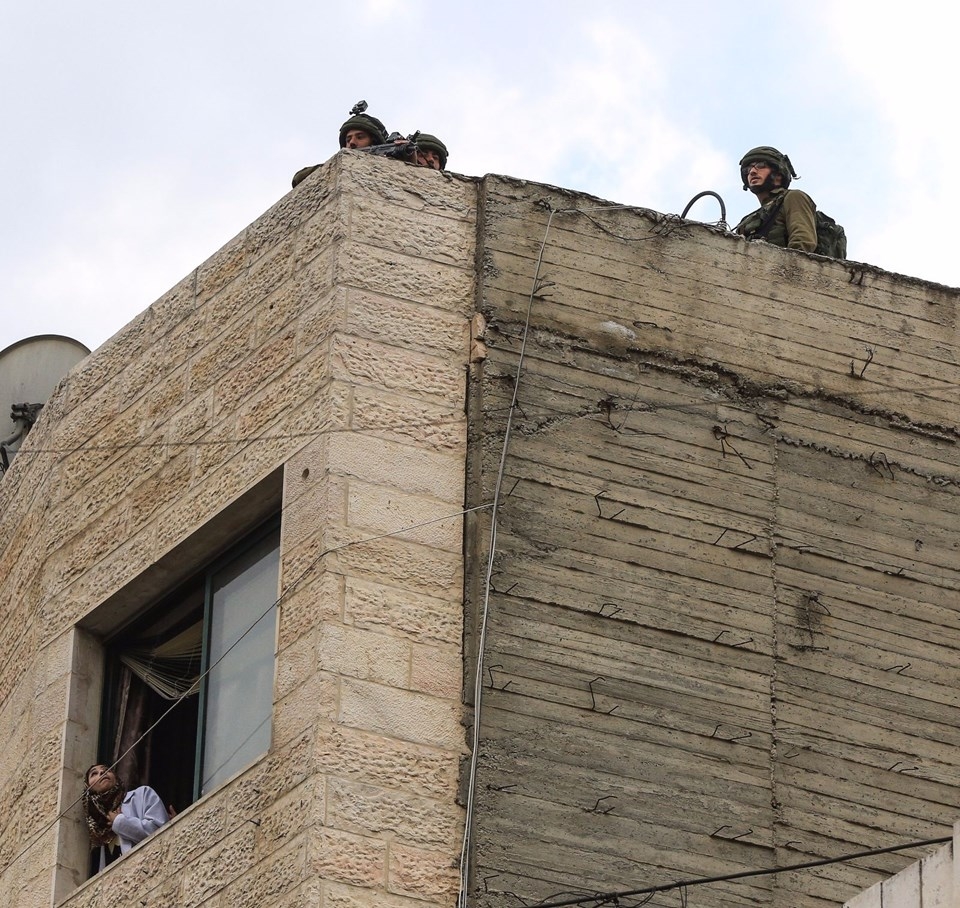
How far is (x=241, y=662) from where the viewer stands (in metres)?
15.0

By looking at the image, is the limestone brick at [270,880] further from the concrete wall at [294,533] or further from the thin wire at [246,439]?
the thin wire at [246,439]

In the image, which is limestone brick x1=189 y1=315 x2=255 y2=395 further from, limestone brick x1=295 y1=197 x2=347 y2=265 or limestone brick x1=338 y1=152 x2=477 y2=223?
limestone brick x1=338 y1=152 x2=477 y2=223

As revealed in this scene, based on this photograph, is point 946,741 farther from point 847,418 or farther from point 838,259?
point 838,259

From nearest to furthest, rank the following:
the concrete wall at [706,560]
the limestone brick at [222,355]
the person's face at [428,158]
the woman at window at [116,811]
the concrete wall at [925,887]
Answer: the concrete wall at [925,887]
the concrete wall at [706,560]
the woman at window at [116,811]
the limestone brick at [222,355]
the person's face at [428,158]

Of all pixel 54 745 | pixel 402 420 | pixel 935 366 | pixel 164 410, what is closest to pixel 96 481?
pixel 164 410

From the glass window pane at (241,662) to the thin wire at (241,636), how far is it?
0.7 inches

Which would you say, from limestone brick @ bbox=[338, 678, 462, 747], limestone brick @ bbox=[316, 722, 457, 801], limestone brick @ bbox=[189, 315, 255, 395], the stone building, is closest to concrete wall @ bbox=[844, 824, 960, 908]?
the stone building

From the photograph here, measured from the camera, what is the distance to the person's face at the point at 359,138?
17094mm

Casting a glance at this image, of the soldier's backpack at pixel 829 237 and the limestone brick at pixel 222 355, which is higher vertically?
the soldier's backpack at pixel 829 237

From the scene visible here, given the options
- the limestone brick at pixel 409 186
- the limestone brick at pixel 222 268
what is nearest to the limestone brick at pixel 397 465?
the limestone brick at pixel 409 186

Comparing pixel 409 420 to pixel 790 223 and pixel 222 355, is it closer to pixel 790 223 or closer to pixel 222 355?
pixel 222 355

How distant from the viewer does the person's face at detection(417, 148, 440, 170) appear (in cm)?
1655

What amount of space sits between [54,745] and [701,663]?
13.5ft

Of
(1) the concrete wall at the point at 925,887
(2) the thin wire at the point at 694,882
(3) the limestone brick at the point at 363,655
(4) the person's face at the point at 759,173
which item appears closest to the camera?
(1) the concrete wall at the point at 925,887
